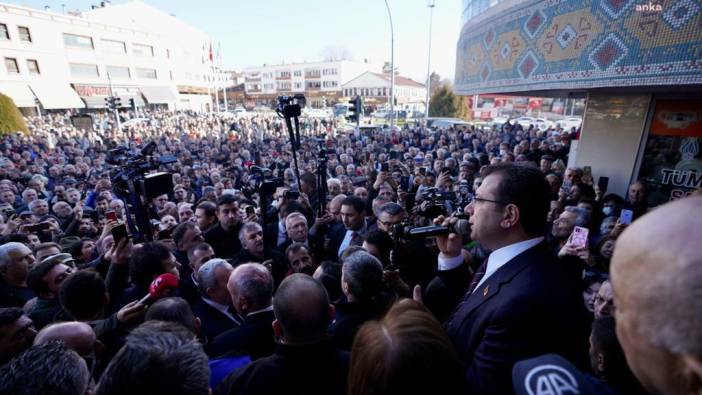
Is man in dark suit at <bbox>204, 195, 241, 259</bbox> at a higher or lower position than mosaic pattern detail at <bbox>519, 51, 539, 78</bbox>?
lower

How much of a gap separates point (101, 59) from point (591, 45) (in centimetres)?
4383

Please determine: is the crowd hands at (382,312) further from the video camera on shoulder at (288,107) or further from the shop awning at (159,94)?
the shop awning at (159,94)

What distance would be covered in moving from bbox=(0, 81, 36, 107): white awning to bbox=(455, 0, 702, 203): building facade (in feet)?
118

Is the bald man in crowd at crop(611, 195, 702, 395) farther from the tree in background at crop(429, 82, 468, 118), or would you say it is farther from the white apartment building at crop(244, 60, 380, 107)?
the white apartment building at crop(244, 60, 380, 107)

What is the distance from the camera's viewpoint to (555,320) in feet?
4.92

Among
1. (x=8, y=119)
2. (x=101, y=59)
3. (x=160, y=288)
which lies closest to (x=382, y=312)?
(x=160, y=288)

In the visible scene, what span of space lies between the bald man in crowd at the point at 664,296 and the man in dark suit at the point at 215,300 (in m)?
2.53

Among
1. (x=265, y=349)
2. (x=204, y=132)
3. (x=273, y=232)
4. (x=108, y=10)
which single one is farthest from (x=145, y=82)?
(x=265, y=349)

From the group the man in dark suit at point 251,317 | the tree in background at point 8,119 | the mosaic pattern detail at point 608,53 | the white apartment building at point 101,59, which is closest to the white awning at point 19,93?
the white apartment building at point 101,59

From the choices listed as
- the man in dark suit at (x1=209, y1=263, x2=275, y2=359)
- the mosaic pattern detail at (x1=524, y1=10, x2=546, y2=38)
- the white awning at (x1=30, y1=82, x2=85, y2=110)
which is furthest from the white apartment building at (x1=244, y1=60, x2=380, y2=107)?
the man in dark suit at (x1=209, y1=263, x2=275, y2=359)

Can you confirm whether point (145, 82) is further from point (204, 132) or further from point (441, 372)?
point (441, 372)

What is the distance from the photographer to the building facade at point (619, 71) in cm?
484

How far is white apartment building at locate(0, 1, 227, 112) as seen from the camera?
28.2 meters

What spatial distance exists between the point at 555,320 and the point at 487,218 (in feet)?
2.14
